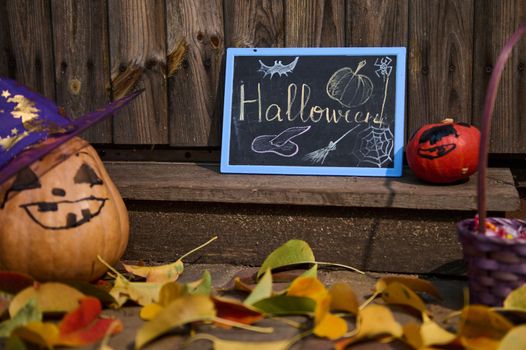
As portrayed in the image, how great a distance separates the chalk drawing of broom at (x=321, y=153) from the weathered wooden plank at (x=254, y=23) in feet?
1.37

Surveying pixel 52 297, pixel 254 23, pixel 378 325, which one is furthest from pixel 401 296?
pixel 254 23

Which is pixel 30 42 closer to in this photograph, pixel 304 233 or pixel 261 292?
pixel 304 233

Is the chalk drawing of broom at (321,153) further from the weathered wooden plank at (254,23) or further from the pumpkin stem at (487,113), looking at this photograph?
the pumpkin stem at (487,113)

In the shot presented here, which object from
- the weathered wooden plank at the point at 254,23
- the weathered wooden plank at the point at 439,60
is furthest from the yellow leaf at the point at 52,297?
the weathered wooden plank at the point at 439,60

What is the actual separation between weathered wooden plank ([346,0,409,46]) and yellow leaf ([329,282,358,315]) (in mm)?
1068

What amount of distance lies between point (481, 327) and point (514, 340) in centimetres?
12

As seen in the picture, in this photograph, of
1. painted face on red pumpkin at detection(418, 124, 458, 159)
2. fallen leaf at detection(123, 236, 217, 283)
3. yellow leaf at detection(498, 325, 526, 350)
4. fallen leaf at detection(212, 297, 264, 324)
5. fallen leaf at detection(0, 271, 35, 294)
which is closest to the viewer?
yellow leaf at detection(498, 325, 526, 350)

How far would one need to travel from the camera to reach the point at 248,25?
2363 millimetres

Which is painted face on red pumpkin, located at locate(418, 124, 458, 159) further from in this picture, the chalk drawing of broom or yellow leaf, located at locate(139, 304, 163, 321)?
yellow leaf, located at locate(139, 304, 163, 321)

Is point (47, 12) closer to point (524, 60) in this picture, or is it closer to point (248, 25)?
point (248, 25)

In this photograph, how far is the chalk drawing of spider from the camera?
2238mm

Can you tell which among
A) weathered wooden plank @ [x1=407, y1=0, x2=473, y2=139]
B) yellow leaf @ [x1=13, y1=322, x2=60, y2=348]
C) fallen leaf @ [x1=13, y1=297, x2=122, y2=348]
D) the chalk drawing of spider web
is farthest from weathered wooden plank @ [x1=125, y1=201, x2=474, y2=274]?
yellow leaf @ [x1=13, y1=322, x2=60, y2=348]

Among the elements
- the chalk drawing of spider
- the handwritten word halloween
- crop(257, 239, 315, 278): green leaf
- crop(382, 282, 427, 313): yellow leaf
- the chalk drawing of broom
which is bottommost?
crop(382, 282, 427, 313): yellow leaf

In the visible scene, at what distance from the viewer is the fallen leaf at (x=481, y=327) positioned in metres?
1.31
